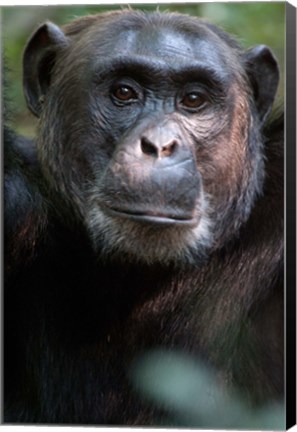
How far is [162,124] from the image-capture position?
5273mm

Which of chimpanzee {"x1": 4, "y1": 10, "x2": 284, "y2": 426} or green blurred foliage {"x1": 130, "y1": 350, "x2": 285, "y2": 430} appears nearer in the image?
chimpanzee {"x1": 4, "y1": 10, "x2": 284, "y2": 426}

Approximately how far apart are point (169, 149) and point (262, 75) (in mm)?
746

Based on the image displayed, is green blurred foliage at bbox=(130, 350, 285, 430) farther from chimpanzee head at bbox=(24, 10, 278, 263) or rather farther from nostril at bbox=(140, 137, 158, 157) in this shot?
nostril at bbox=(140, 137, 158, 157)

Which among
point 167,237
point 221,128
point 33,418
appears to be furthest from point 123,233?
point 33,418

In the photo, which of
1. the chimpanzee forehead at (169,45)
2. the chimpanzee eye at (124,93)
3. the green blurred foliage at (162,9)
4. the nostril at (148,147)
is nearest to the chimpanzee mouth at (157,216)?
the nostril at (148,147)

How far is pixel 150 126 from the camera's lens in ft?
17.3

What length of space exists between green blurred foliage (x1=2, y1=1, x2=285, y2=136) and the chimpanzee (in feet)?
0.27

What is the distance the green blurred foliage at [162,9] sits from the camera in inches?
222

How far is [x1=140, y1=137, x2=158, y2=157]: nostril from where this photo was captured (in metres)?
5.13

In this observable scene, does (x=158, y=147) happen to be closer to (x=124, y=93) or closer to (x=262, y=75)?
(x=124, y=93)

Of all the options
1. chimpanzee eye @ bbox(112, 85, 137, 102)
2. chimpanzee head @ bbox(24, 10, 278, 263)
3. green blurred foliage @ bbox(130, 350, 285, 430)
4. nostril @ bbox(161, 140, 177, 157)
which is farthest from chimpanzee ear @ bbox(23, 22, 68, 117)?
green blurred foliage @ bbox(130, 350, 285, 430)

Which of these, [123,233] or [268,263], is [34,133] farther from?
[268,263]

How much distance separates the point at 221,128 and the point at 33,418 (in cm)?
155

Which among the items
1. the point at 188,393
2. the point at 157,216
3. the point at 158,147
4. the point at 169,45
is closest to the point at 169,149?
the point at 158,147
